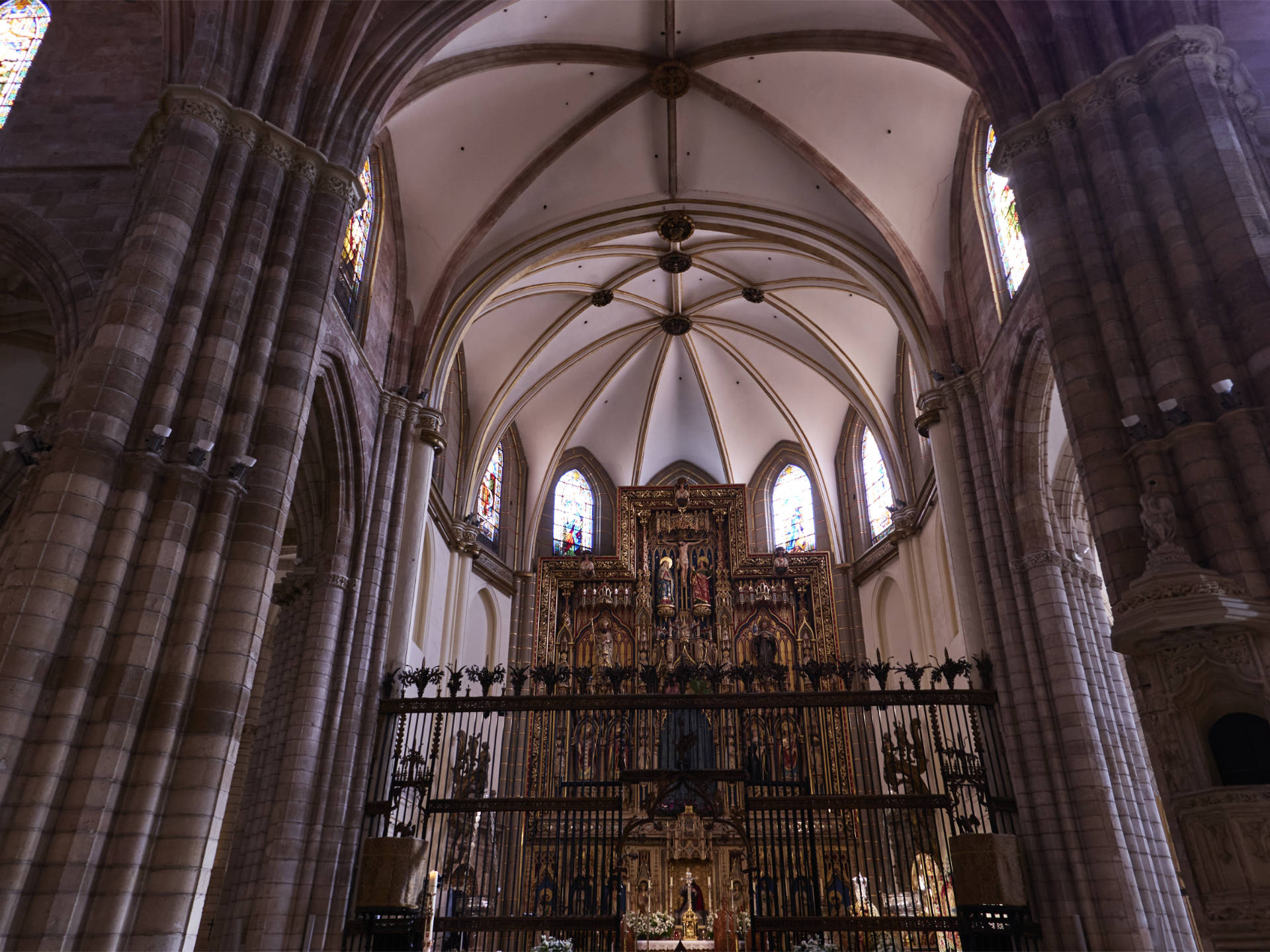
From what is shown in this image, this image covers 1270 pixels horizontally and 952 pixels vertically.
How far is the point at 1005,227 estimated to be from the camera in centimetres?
1510

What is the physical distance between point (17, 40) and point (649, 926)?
17.4m

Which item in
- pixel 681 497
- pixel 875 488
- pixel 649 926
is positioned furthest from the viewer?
pixel 681 497

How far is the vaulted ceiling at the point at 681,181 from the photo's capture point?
52.1 feet

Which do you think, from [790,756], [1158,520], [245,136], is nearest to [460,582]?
[790,756]

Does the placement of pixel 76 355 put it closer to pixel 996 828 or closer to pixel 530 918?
pixel 530 918

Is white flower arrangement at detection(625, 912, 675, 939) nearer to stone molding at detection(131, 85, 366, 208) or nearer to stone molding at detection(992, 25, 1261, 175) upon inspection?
stone molding at detection(131, 85, 366, 208)

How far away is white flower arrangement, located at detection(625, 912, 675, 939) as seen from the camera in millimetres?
15234

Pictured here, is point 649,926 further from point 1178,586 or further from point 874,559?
point 874,559

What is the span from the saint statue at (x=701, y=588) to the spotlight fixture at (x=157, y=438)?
17.0 metres

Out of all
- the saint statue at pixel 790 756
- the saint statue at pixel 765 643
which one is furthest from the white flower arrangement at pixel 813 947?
the saint statue at pixel 765 643

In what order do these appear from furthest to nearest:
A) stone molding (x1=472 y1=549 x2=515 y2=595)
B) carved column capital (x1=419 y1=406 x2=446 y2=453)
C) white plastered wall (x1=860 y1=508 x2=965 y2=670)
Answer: stone molding (x1=472 y1=549 x2=515 y2=595) < white plastered wall (x1=860 y1=508 x2=965 y2=670) < carved column capital (x1=419 y1=406 x2=446 y2=453)

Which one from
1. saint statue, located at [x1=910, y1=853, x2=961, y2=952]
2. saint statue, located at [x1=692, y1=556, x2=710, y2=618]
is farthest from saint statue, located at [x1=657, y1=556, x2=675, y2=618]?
saint statue, located at [x1=910, y1=853, x2=961, y2=952]

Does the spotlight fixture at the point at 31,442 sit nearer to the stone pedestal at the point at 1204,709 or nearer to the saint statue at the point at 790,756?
the stone pedestal at the point at 1204,709

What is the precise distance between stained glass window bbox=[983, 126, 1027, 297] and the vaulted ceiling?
112 cm
